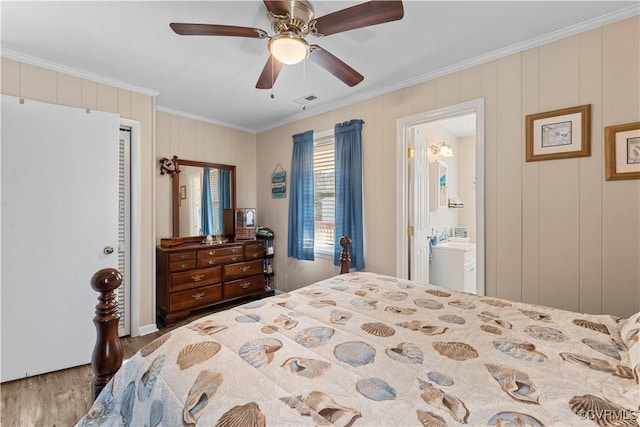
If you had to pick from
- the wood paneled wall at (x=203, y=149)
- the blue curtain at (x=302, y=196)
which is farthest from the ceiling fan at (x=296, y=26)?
the wood paneled wall at (x=203, y=149)

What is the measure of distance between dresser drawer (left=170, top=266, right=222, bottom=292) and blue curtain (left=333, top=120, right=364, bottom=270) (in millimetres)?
1490

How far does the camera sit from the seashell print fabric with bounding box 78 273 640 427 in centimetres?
77

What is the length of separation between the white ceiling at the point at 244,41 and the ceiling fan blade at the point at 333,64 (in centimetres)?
27

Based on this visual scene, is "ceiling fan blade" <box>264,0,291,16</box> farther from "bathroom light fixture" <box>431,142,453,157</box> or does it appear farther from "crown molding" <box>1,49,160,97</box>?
"bathroom light fixture" <box>431,142,453,157</box>

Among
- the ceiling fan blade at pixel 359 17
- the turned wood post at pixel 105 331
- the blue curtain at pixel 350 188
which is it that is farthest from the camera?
the blue curtain at pixel 350 188

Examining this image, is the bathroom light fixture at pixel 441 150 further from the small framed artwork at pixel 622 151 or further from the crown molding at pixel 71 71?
the crown molding at pixel 71 71

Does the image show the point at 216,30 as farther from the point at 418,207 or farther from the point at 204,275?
the point at 204,275

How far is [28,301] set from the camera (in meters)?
2.27

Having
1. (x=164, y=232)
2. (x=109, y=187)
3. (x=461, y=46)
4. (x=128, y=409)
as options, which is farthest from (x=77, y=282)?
(x=461, y=46)

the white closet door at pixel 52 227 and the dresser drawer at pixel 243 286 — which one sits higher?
the white closet door at pixel 52 227

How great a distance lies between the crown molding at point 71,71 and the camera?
2.27 meters

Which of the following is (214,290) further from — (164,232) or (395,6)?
(395,6)

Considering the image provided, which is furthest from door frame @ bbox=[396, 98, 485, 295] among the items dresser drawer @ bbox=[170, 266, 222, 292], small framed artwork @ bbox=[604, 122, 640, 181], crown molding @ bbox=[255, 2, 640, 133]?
dresser drawer @ bbox=[170, 266, 222, 292]

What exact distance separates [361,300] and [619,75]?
219 cm
